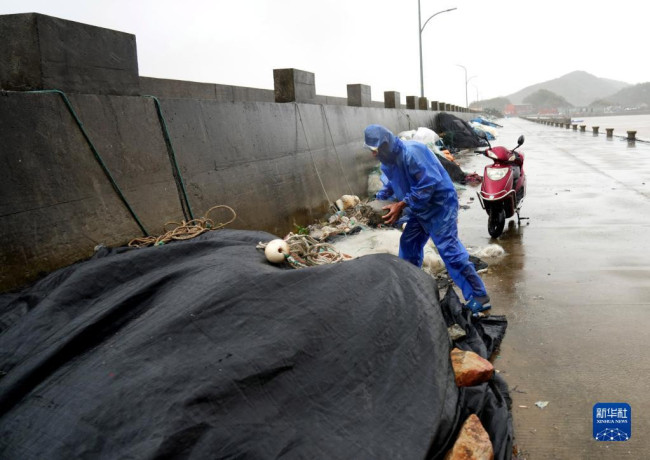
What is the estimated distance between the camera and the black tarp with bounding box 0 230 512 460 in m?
1.68

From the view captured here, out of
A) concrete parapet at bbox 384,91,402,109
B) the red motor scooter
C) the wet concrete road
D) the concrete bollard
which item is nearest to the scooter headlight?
the red motor scooter

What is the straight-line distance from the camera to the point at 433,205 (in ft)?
13.1

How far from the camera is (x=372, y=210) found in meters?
6.46

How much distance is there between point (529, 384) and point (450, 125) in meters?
19.3

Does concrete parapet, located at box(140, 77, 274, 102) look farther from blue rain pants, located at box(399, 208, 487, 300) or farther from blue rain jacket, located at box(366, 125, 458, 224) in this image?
blue rain pants, located at box(399, 208, 487, 300)

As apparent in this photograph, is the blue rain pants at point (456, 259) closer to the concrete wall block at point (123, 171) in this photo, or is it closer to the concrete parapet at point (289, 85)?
the concrete wall block at point (123, 171)

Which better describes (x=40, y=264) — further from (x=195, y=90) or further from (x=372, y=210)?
(x=195, y=90)

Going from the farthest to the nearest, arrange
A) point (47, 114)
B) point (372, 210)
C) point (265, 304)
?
point (372, 210) < point (47, 114) < point (265, 304)

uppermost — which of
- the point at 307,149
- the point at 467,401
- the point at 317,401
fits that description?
the point at 307,149

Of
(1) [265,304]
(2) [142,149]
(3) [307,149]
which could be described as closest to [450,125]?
(3) [307,149]

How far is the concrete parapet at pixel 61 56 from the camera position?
316cm

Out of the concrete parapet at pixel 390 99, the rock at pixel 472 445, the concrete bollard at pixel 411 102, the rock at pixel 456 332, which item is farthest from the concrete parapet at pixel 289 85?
the concrete bollard at pixel 411 102

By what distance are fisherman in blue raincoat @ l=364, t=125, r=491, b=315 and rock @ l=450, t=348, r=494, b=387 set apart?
1327mm

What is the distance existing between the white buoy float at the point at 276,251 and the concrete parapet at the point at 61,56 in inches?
75.2
